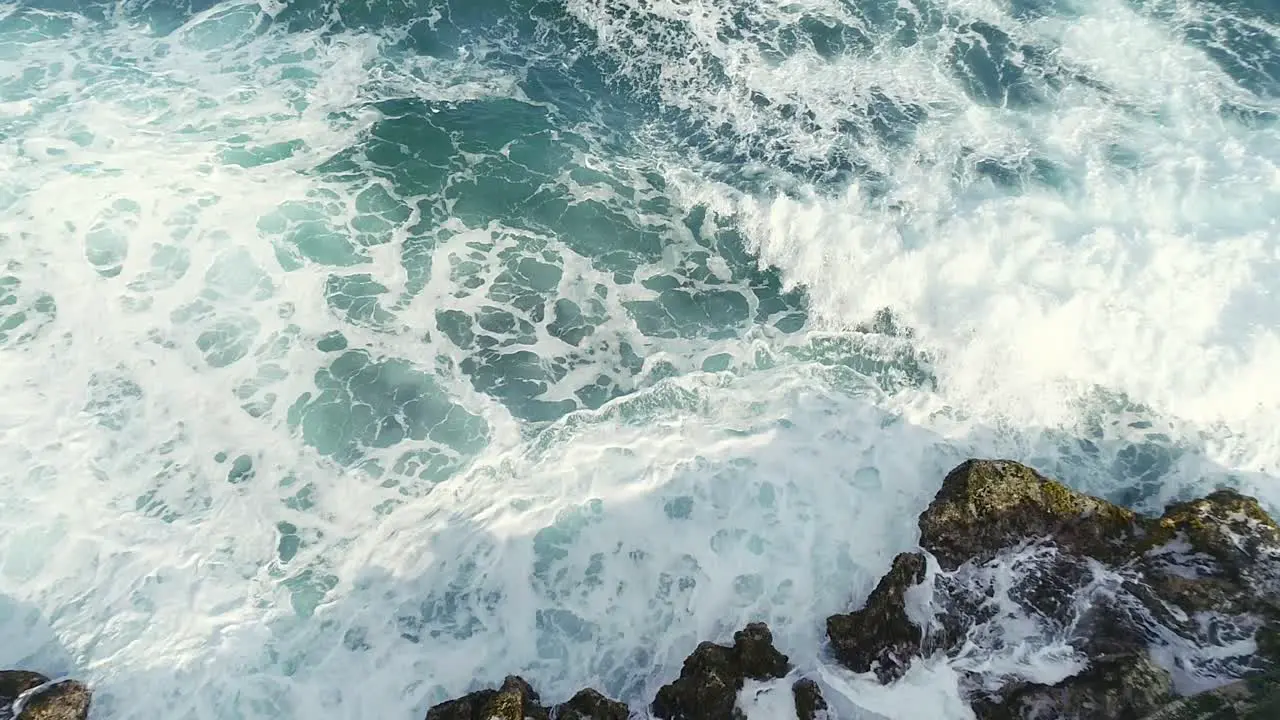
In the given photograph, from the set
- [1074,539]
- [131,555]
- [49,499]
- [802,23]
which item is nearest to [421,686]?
[131,555]

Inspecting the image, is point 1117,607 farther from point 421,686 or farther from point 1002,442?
point 421,686

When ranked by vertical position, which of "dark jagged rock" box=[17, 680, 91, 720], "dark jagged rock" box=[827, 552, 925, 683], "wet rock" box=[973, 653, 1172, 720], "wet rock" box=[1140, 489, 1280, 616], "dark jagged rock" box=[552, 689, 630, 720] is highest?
"wet rock" box=[1140, 489, 1280, 616]

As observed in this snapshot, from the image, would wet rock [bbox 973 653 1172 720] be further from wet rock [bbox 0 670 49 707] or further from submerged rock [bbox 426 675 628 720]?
wet rock [bbox 0 670 49 707]

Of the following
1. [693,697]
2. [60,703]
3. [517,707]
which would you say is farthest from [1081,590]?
[60,703]

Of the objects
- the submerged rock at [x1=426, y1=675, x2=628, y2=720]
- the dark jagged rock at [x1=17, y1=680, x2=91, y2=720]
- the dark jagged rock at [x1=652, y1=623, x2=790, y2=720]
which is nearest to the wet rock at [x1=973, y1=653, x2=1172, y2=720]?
the dark jagged rock at [x1=652, y1=623, x2=790, y2=720]

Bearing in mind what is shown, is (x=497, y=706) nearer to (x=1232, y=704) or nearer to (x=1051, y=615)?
(x=1051, y=615)
